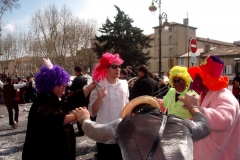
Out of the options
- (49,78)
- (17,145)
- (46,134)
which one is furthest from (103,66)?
(17,145)

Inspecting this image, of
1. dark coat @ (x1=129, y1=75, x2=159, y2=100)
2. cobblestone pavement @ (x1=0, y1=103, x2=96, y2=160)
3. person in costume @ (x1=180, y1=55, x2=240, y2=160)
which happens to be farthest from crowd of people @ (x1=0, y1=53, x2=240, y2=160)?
dark coat @ (x1=129, y1=75, x2=159, y2=100)

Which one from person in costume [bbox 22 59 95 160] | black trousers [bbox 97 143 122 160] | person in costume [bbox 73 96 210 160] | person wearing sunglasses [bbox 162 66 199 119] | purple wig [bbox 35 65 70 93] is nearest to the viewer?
person in costume [bbox 73 96 210 160]

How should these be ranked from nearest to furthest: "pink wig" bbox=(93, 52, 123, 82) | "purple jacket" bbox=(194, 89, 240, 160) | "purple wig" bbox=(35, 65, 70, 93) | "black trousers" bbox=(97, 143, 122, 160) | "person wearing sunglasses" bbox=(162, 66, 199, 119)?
"purple jacket" bbox=(194, 89, 240, 160), "purple wig" bbox=(35, 65, 70, 93), "person wearing sunglasses" bbox=(162, 66, 199, 119), "black trousers" bbox=(97, 143, 122, 160), "pink wig" bbox=(93, 52, 123, 82)

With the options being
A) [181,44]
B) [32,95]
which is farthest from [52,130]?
[181,44]

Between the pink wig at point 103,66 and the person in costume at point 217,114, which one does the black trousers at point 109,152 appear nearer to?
the pink wig at point 103,66

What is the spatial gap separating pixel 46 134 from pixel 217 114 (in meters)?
1.47

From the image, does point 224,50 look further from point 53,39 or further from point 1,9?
point 1,9

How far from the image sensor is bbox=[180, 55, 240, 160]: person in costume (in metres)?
1.84

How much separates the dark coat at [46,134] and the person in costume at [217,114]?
45.3 inches

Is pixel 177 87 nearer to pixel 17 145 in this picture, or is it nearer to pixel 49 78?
pixel 49 78

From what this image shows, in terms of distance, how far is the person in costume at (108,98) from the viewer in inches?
135

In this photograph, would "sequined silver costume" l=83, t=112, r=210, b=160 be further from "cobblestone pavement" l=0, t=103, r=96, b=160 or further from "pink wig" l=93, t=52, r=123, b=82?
"cobblestone pavement" l=0, t=103, r=96, b=160

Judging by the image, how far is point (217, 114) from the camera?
183 cm

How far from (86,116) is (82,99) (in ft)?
4.09
